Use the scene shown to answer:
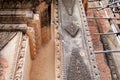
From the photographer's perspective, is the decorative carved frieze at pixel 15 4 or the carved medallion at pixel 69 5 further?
the carved medallion at pixel 69 5

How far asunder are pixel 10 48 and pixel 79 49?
63 cm

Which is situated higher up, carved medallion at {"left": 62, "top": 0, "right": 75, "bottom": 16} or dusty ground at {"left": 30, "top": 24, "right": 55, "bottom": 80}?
carved medallion at {"left": 62, "top": 0, "right": 75, "bottom": 16}

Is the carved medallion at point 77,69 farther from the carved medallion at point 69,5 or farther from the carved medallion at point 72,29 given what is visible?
the carved medallion at point 69,5

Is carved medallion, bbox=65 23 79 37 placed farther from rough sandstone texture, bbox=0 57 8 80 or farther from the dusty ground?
rough sandstone texture, bbox=0 57 8 80

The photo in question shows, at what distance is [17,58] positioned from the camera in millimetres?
1600

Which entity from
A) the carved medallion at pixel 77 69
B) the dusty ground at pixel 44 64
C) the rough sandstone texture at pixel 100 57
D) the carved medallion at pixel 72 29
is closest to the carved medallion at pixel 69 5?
the carved medallion at pixel 72 29

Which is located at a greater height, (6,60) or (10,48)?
(10,48)

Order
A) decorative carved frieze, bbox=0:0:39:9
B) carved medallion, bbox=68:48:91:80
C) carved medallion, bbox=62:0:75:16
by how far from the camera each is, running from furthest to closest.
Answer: carved medallion, bbox=62:0:75:16 → decorative carved frieze, bbox=0:0:39:9 → carved medallion, bbox=68:48:91:80

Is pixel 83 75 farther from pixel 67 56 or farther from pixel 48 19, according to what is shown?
pixel 48 19

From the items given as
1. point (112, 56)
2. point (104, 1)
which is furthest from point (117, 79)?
point (104, 1)

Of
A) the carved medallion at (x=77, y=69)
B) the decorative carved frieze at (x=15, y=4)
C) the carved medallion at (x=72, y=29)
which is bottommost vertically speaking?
the carved medallion at (x=77, y=69)

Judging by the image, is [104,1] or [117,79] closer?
[117,79]

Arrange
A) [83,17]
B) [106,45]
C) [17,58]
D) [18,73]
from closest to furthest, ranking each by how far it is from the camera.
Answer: [18,73]
[17,58]
[83,17]
[106,45]

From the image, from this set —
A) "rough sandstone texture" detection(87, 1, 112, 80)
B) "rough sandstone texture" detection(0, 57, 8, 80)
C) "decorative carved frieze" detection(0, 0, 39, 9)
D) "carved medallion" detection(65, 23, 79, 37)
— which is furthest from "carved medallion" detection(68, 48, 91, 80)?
"rough sandstone texture" detection(87, 1, 112, 80)
